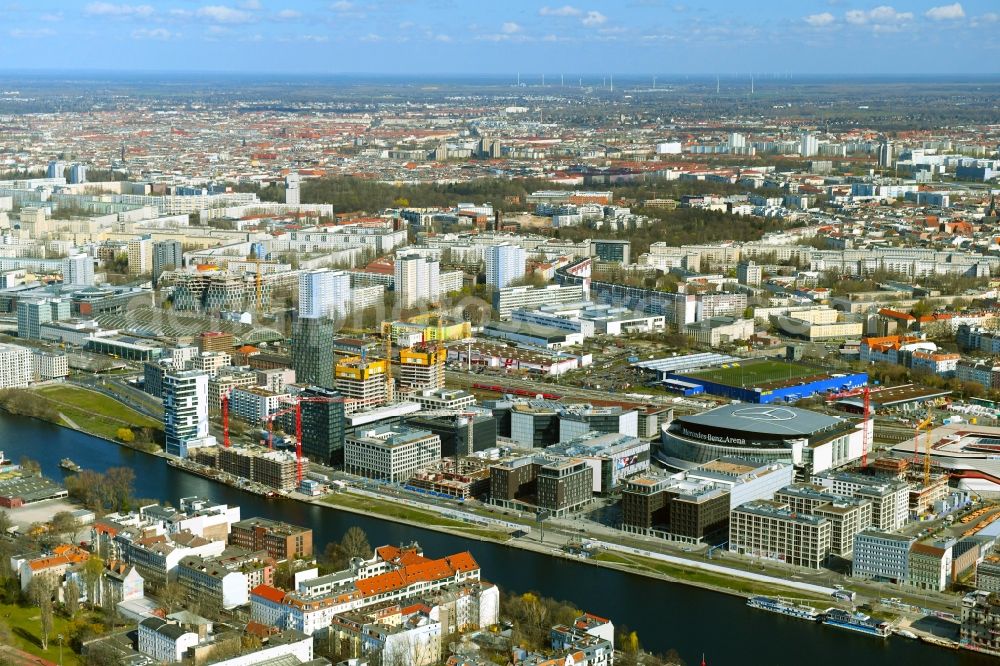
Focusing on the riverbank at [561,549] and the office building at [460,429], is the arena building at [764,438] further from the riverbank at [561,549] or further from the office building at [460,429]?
the riverbank at [561,549]

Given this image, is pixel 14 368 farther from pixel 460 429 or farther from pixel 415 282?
pixel 415 282

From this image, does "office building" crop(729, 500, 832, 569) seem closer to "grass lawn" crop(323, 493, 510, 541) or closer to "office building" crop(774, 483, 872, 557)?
"office building" crop(774, 483, 872, 557)

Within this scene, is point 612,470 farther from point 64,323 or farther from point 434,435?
point 64,323

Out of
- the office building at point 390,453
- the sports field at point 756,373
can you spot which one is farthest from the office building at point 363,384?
the sports field at point 756,373

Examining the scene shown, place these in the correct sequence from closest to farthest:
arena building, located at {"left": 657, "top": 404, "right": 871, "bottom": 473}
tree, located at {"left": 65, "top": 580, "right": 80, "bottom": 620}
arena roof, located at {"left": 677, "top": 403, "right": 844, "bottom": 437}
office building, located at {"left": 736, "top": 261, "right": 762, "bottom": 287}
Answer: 1. tree, located at {"left": 65, "top": 580, "right": 80, "bottom": 620}
2. arena building, located at {"left": 657, "top": 404, "right": 871, "bottom": 473}
3. arena roof, located at {"left": 677, "top": 403, "right": 844, "bottom": 437}
4. office building, located at {"left": 736, "top": 261, "right": 762, "bottom": 287}

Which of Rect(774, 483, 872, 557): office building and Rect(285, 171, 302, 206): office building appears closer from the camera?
Rect(774, 483, 872, 557): office building

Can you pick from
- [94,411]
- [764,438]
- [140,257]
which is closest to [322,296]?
[140,257]

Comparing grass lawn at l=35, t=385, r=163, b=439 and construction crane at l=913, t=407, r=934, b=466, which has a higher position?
construction crane at l=913, t=407, r=934, b=466

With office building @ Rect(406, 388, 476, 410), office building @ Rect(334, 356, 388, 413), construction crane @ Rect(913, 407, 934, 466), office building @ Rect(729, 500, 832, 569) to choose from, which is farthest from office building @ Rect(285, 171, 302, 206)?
office building @ Rect(729, 500, 832, 569)
